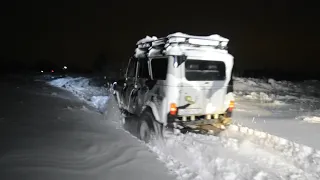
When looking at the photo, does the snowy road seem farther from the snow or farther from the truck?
the snow

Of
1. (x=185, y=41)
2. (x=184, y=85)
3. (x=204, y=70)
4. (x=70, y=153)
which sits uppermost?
(x=185, y=41)

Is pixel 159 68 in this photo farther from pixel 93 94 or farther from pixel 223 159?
pixel 93 94

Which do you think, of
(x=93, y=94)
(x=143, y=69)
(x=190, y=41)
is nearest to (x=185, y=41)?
(x=190, y=41)

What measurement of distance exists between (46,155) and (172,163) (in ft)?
7.89

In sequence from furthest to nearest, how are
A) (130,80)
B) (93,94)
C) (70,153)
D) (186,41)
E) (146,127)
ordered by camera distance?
(93,94) → (130,80) → (146,127) → (186,41) → (70,153)

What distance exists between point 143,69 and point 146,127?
1.62 m

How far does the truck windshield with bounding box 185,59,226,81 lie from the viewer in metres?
7.36

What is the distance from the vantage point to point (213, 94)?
771 centimetres

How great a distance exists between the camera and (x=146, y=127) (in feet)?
25.7

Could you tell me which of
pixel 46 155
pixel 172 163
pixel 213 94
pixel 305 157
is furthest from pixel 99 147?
pixel 305 157

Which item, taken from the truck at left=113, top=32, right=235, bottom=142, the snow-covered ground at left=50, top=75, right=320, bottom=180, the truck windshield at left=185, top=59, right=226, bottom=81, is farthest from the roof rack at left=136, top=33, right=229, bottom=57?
the snow-covered ground at left=50, top=75, right=320, bottom=180

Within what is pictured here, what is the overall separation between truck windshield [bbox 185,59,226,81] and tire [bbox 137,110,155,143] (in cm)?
141

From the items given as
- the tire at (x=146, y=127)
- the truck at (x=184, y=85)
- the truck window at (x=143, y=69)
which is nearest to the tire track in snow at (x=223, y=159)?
the tire at (x=146, y=127)

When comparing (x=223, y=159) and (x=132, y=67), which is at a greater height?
(x=132, y=67)
